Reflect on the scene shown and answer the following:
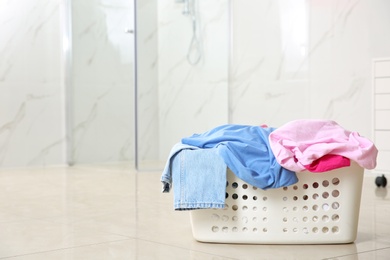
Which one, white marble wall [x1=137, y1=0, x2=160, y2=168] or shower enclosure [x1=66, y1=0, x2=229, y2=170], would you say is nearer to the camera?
white marble wall [x1=137, y1=0, x2=160, y2=168]

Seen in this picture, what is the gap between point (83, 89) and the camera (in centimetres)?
576

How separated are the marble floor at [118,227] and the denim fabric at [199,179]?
0.50 ft

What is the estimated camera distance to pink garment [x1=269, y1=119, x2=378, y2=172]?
2.23 m

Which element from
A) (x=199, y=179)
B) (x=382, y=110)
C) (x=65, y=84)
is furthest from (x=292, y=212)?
(x=65, y=84)

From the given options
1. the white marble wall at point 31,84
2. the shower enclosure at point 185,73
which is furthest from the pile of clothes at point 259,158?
the white marble wall at point 31,84

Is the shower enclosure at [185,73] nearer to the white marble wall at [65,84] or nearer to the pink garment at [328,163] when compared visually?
the white marble wall at [65,84]

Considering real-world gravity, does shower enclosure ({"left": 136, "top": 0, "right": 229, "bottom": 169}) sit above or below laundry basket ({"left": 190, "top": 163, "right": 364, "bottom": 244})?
above

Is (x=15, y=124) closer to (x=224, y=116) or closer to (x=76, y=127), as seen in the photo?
(x=76, y=127)

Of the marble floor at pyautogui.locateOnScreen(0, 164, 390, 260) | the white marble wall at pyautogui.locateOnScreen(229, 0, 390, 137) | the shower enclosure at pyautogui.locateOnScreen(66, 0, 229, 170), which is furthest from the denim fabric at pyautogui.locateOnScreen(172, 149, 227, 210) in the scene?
the shower enclosure at pyautogui.locateOnScreen(66, 0, 229, 170)

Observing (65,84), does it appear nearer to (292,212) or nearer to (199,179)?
(199,179)

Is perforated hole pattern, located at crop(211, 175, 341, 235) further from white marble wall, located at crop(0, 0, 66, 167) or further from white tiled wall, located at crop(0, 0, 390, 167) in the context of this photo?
white marble wall, located at crop(0, 0, 66, 167)

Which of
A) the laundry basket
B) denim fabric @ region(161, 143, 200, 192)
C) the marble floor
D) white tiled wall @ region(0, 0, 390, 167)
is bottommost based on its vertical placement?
the marble floor

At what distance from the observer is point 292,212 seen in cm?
231

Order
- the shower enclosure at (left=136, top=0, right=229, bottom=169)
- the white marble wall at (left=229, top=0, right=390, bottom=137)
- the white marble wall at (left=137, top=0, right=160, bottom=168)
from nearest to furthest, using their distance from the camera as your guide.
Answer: the white marble wall at (left=229, top=0, right=390, bottom=137), the white marble wall at (left=137, top=0, right=160, bottom=168), the shower enclosure at (left=136, top=0, right=229, bottom=169)
